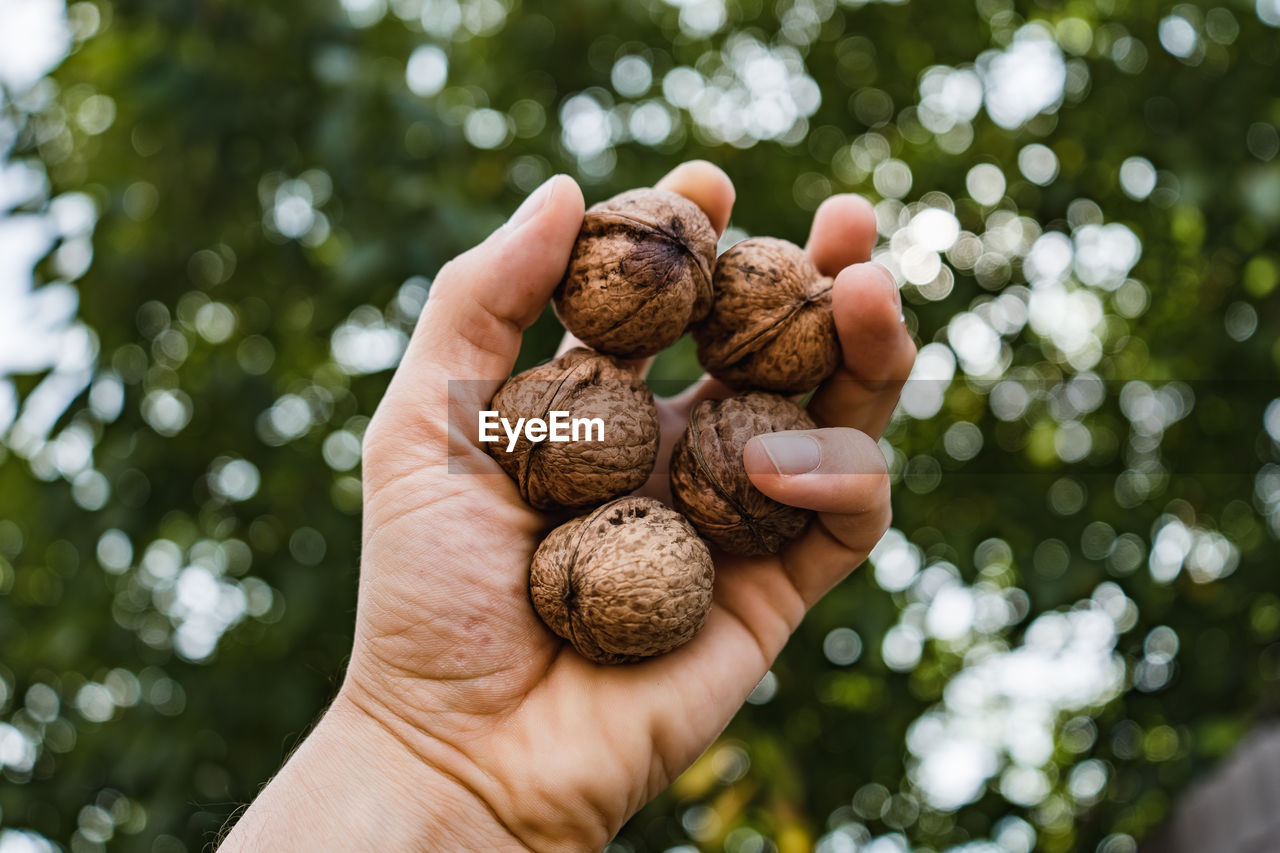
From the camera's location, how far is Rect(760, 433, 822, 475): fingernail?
231 cm

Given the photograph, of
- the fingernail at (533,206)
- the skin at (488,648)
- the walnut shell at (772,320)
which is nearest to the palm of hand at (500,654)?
the skin at (488,648)

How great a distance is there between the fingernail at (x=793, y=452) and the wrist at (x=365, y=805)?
116cm

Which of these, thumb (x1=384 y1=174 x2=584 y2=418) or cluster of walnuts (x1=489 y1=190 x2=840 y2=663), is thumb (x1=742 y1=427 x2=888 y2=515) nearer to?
cluster of walnuts (x1=489 y1=190 x2=840 y2=663)

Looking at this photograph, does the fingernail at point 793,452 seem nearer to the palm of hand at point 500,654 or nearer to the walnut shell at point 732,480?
the palm of hand at point 500,654

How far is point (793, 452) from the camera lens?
233cm

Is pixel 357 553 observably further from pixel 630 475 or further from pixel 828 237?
pixel 828 237

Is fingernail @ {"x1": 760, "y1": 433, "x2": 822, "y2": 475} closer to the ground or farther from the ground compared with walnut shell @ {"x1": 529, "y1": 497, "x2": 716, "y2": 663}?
farther from the ground

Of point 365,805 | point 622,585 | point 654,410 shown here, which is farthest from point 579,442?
point 365,805

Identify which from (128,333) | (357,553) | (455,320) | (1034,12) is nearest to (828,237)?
(455,320)

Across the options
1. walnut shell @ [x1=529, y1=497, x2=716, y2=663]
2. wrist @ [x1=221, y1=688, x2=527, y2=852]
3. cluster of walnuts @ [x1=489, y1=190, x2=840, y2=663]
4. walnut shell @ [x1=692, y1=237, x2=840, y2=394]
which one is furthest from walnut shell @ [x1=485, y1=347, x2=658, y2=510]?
wrist @ [x1=221, y1=688, x2=527, y2=852]

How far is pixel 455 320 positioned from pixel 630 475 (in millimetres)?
671

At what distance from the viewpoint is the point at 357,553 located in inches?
127

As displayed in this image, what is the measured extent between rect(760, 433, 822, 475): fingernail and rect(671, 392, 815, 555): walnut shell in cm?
22

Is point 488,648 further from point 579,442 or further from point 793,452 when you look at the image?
point 793,452
